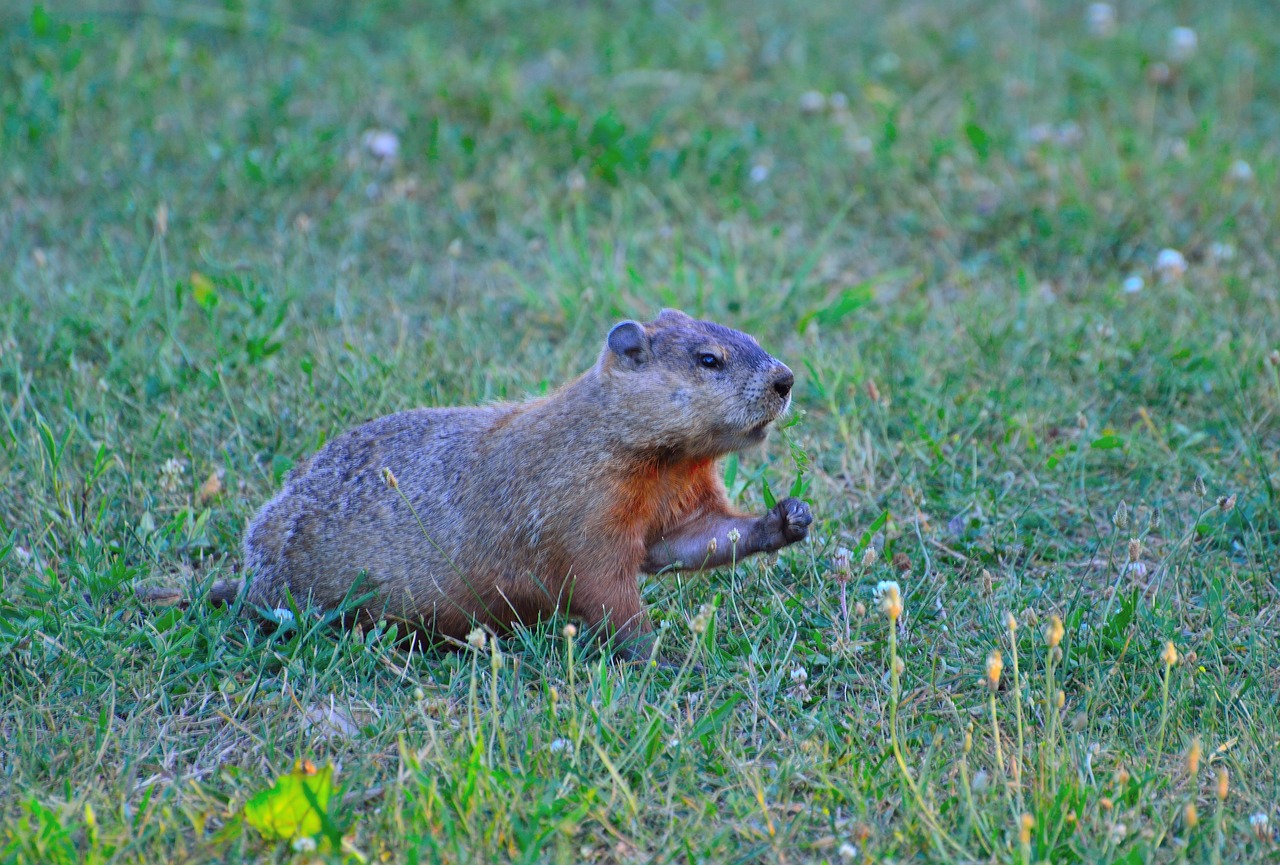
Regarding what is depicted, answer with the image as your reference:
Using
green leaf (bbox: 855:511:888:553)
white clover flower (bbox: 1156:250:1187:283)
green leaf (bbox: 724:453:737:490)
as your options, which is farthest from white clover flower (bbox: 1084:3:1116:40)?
green leaf (bbox: 855:511:888:553)

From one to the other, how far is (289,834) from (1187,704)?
232 cm

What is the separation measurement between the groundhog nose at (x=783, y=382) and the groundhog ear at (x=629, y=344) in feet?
1.32

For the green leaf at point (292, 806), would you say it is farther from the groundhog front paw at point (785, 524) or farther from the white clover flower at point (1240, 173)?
the white clover flower at point (1240, 173)

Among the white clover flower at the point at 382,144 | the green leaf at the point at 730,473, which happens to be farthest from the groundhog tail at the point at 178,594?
the white clover flower at the point at 382,144

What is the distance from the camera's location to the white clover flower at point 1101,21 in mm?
8773

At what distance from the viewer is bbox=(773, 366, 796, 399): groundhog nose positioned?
4.05m

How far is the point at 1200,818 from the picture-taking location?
126 inches

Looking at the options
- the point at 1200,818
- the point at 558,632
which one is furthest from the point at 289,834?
the point at 1200,818

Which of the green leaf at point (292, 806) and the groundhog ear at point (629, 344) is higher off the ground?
the groundhog ear at point (629, 344)

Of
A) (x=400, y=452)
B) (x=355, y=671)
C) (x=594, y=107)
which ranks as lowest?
(x=355, y=671)

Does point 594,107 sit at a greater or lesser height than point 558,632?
greater

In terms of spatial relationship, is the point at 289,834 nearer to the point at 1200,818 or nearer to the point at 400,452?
the point at 400,452

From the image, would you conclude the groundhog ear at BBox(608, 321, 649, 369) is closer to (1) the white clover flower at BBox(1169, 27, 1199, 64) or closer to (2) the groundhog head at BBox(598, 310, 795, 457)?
(2) the groundhog head at BBox(598, 310, 795, 457)

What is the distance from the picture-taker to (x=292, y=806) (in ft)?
10.3
